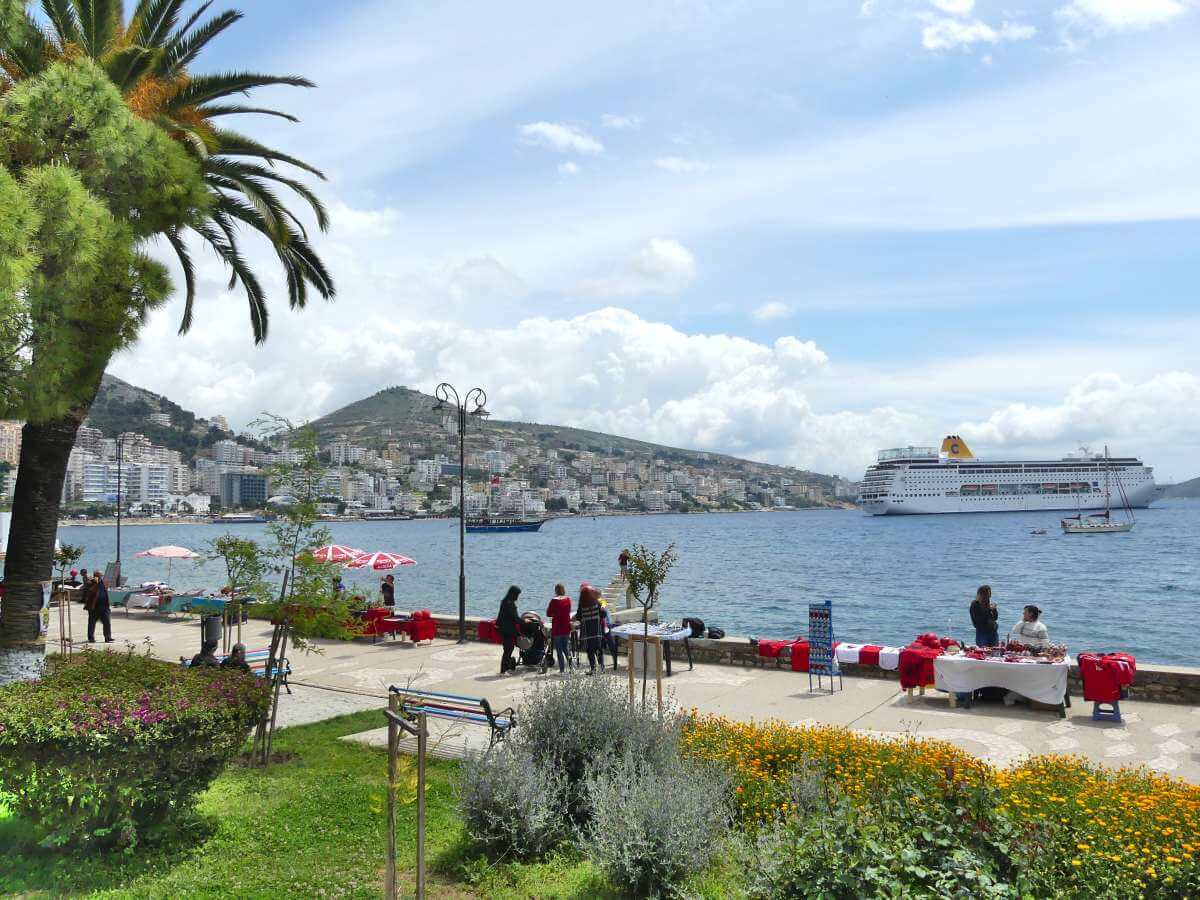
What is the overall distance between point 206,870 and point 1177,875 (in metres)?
6.07

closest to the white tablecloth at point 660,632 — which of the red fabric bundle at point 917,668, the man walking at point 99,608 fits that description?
the red fabric bundle at point 917,668

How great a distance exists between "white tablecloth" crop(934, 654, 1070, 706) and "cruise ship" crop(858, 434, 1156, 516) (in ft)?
450

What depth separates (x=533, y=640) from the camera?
14.9 m

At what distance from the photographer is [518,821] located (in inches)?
241

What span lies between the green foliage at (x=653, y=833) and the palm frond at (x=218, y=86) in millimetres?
9971

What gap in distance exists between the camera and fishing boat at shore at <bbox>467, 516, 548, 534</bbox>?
15350 cm

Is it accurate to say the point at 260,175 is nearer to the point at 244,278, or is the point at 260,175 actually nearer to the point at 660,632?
the point at 244,278

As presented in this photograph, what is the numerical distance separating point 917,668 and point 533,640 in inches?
256

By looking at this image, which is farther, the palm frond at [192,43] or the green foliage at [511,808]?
the palm frond at [192,43]

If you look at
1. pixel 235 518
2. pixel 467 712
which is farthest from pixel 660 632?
pixel 235 518

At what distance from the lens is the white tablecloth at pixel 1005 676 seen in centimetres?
1065

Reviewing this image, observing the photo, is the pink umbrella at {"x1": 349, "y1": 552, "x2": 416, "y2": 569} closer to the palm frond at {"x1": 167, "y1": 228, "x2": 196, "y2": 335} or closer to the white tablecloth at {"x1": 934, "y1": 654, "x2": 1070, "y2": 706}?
the palm frond at {"x1": 167, "y1": 228, "x2": 196, "y2": 335}

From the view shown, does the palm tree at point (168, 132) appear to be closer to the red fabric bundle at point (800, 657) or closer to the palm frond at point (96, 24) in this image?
the palm frond at point (96, 24)

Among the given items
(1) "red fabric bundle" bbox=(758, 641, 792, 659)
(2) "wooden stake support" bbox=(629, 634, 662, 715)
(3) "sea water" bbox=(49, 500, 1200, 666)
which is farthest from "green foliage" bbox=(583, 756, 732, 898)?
(1) "red fabric bundle" bbox=(758, 641, 792, 659)
